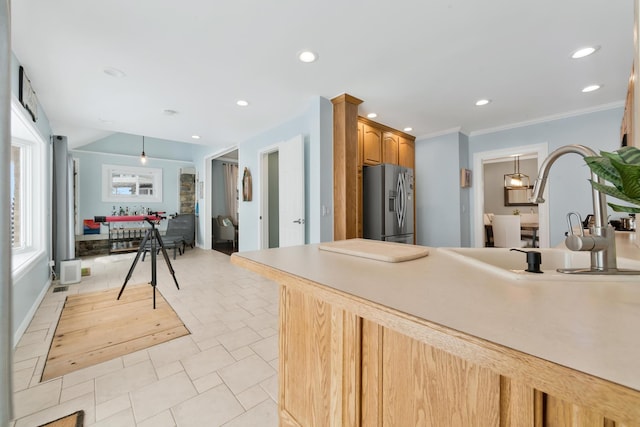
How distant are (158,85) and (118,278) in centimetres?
304

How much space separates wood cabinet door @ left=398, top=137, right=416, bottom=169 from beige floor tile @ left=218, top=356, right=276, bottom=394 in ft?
11.9

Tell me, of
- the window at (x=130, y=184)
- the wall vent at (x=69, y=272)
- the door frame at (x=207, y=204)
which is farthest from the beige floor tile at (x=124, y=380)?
the window at (x=130, y=184)

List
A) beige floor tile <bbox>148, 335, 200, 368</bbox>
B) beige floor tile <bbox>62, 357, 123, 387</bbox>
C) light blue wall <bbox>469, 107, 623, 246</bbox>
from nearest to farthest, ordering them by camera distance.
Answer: beige floor tile <bbox>62, 357, 123, 387</bbox> → beige floor tile <bbox>148, 335, 200, 368</bbox> → light blue wall <bbox>469, 107, 623, 246</bbox>

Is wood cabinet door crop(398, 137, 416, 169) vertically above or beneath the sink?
above

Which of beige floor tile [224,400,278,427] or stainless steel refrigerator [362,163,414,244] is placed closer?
beige floor tile [224,400,278,427]

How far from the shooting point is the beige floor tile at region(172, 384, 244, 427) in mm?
1393

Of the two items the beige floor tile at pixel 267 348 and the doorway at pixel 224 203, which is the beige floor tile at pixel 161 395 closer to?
the beige floor tile at pixel 267 348

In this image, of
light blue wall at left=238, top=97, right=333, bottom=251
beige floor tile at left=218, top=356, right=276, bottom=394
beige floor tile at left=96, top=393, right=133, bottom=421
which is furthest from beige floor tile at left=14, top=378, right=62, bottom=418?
light blue wall at left=238, top=97, right=333, bottom=251

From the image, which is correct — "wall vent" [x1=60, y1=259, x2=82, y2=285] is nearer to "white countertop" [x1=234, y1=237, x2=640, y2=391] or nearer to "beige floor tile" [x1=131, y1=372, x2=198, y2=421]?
"beige floor tile" [x1=131, y1=372, x2=198, y2=421]

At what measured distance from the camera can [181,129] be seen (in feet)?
14.4

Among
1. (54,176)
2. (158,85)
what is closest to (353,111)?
(158,85)

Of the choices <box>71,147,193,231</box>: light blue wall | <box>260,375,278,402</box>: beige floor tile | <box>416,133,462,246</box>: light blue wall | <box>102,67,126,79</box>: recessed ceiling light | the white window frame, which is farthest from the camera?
<box>71,147,193,231</box>: light blue wall

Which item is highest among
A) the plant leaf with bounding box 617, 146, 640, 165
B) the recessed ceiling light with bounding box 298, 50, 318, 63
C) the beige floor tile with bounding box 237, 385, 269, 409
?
the recessed ceiling light with bounding box 298, 50, 318, 63

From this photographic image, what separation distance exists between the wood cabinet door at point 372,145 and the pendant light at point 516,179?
15.0 ft
